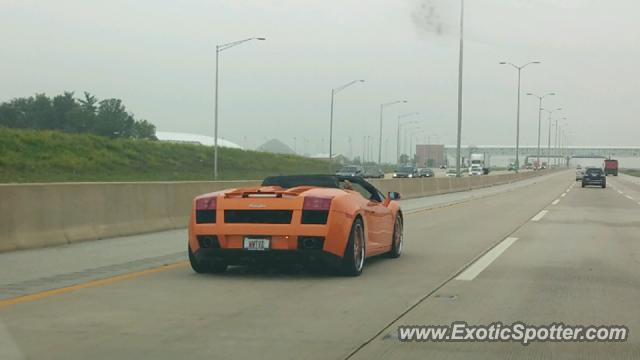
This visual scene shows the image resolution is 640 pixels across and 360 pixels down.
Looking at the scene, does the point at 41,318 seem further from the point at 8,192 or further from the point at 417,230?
the point at 417,230

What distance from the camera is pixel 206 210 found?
1080cm

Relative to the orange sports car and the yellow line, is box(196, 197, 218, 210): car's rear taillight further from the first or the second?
the yellow line

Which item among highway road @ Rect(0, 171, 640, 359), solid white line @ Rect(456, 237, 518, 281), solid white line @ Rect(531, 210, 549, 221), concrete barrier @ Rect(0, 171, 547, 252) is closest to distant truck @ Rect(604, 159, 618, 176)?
solid white line @ Rect(531, 210, 549, 221)

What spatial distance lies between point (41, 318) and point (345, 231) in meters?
4.00

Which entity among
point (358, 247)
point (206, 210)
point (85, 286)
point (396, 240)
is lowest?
point (85, 286)

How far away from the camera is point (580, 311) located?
8.61 m

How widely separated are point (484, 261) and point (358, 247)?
2753 millimetres

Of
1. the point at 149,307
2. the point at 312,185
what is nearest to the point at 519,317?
the point at 149,307

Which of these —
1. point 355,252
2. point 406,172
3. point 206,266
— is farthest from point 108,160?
point 355,252

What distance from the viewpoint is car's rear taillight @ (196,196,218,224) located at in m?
10.7

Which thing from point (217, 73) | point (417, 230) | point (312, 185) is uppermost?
point (217, 73)

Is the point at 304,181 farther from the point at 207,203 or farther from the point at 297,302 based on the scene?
the point at 297,302

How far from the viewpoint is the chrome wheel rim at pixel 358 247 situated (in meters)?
11.0

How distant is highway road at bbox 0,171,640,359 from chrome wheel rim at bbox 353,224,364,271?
0.23 m
